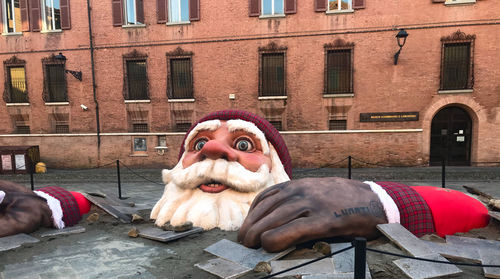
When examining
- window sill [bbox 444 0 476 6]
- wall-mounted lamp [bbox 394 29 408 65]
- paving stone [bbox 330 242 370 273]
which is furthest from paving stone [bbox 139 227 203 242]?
window sill [bbox 444 0 476 6]

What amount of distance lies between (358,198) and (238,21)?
10784 millimetres

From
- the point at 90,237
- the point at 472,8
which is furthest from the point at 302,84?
the point at 90,237

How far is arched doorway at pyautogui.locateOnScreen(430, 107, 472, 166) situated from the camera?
11453mm

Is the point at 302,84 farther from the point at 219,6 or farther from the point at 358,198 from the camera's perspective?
the point at 358,198

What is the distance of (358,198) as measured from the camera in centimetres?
291

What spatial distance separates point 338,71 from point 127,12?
9.77 m

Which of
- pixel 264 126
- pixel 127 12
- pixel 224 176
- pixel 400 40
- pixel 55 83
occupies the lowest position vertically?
pixel 224 176

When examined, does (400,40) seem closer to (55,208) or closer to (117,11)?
(117,11)

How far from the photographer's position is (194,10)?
40.0 feet

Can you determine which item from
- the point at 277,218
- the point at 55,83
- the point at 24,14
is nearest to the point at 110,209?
the point at 277,218

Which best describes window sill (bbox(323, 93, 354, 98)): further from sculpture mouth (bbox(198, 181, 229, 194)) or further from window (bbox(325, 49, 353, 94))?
sculpture mouth (bbox(198, 181, 229, 194))

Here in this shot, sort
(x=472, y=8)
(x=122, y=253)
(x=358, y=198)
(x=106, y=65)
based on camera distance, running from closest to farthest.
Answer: (x=358, y=198) → (x=122, y=253) → (x=472, y=8) → (x=106, y=65)

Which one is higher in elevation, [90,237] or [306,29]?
[306,29]

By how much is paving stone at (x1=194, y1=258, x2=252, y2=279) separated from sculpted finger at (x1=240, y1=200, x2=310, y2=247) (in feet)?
1.11
